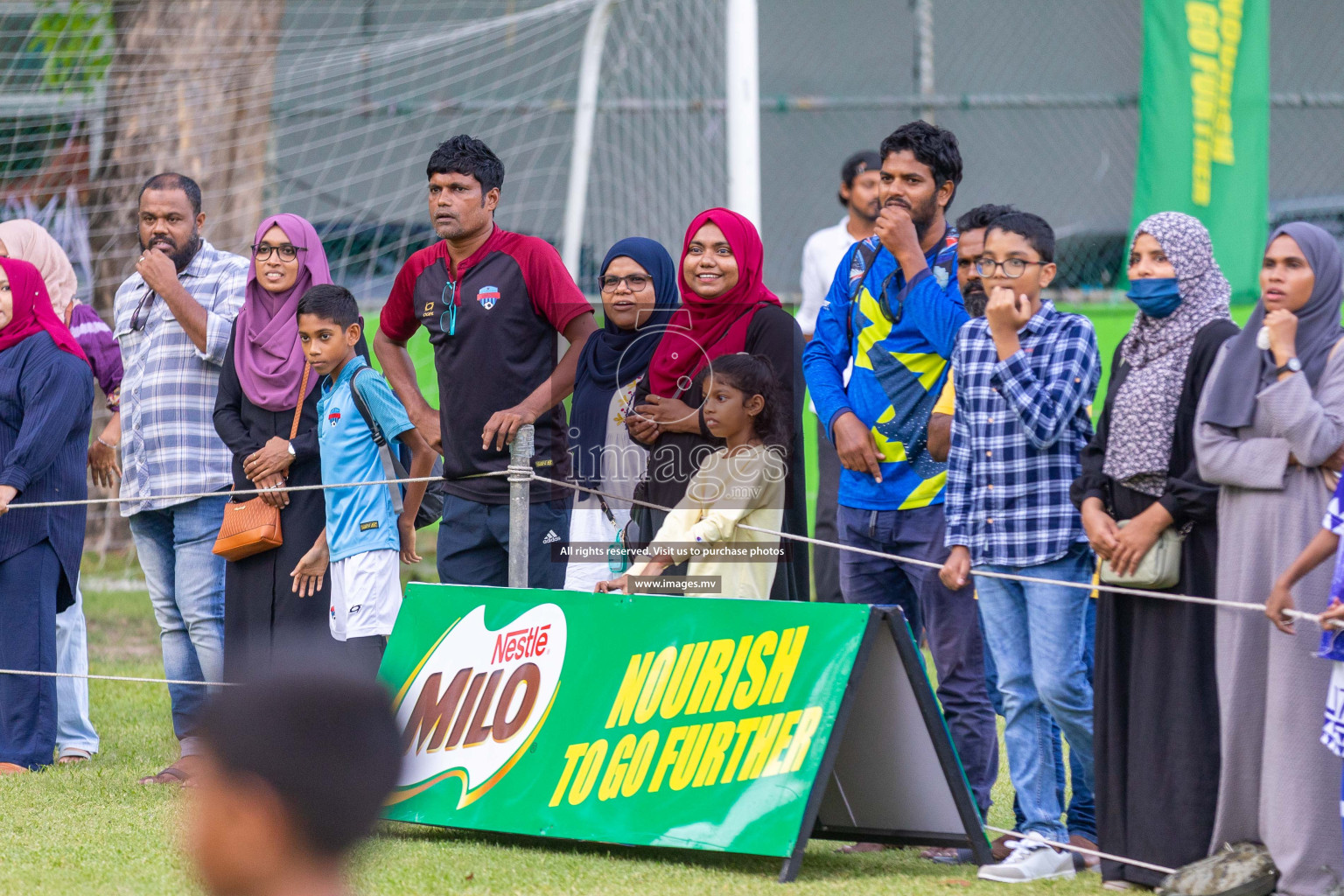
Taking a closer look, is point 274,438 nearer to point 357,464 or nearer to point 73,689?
point 357,464

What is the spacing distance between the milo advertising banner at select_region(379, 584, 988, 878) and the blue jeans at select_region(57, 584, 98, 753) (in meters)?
1.88

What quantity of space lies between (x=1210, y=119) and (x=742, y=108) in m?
3.58

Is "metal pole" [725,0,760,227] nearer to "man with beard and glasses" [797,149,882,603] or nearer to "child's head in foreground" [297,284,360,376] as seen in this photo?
"man with beard and glasses" [797,149,882,603]

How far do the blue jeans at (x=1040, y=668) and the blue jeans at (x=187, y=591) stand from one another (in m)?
3.01

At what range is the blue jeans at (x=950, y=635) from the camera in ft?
15.0

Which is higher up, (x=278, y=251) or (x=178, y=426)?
(x=278, y=251)

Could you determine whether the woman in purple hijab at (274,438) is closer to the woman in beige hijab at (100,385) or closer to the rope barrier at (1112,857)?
the woman in beige hijab at (100,385)

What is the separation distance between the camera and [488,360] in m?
5.17

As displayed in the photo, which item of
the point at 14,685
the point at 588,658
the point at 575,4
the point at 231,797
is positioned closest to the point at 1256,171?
the point at 575,4

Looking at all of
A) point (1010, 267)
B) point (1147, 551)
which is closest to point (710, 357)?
point (1010, 267)

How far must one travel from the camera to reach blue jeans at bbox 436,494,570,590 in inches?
202

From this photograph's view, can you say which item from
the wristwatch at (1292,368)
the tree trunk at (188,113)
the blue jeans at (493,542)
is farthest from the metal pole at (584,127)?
A: the wristwatch at (1292,368)

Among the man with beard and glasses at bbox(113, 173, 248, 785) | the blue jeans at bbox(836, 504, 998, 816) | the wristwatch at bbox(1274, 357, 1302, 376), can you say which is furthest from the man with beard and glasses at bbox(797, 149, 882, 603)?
the wristwatch at bbox(1274, 357, 1302, 376)

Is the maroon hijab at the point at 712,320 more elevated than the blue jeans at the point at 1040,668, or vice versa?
the maroon hijab at the point at 712,320
